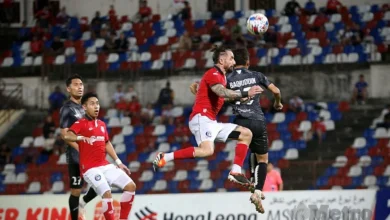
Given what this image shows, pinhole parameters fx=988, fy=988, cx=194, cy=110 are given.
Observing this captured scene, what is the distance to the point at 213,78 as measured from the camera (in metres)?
13.1

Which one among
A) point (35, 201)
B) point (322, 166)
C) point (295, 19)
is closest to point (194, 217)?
point (35, 201)

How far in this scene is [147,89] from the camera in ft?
91.7

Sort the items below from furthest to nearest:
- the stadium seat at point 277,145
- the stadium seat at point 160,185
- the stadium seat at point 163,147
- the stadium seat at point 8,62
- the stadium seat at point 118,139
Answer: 1. the stadium seat at point 8,62
2. the stadium seat at point 118,139
3. the stadium seat at point 163,147
4. the stadium seat at point 277,145
5. the stadium seat at point 160,185

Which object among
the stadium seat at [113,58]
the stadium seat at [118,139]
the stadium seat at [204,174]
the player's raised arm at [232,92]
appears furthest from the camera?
the stadium seat at [113,58]

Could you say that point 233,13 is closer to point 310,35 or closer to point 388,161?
point 310,35

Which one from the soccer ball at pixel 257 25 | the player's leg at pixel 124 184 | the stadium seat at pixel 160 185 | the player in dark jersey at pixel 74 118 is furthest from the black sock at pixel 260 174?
the stadium seat at pixel 160 185

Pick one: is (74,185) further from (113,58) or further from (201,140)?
(113,58)

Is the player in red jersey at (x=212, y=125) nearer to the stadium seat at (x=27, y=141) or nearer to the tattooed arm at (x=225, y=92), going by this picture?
the tattooed arm at (x=225, y=92)

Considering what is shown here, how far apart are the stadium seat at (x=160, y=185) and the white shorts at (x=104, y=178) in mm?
8340

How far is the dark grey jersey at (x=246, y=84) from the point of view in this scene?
43.1 feet

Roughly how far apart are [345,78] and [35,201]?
1228 cm

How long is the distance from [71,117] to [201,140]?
2.00 meters

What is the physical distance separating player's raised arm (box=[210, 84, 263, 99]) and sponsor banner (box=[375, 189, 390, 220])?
4.42m

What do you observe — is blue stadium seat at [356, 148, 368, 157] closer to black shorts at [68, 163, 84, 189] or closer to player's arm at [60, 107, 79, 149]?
black shorts at [68, 163, 84, 189]
